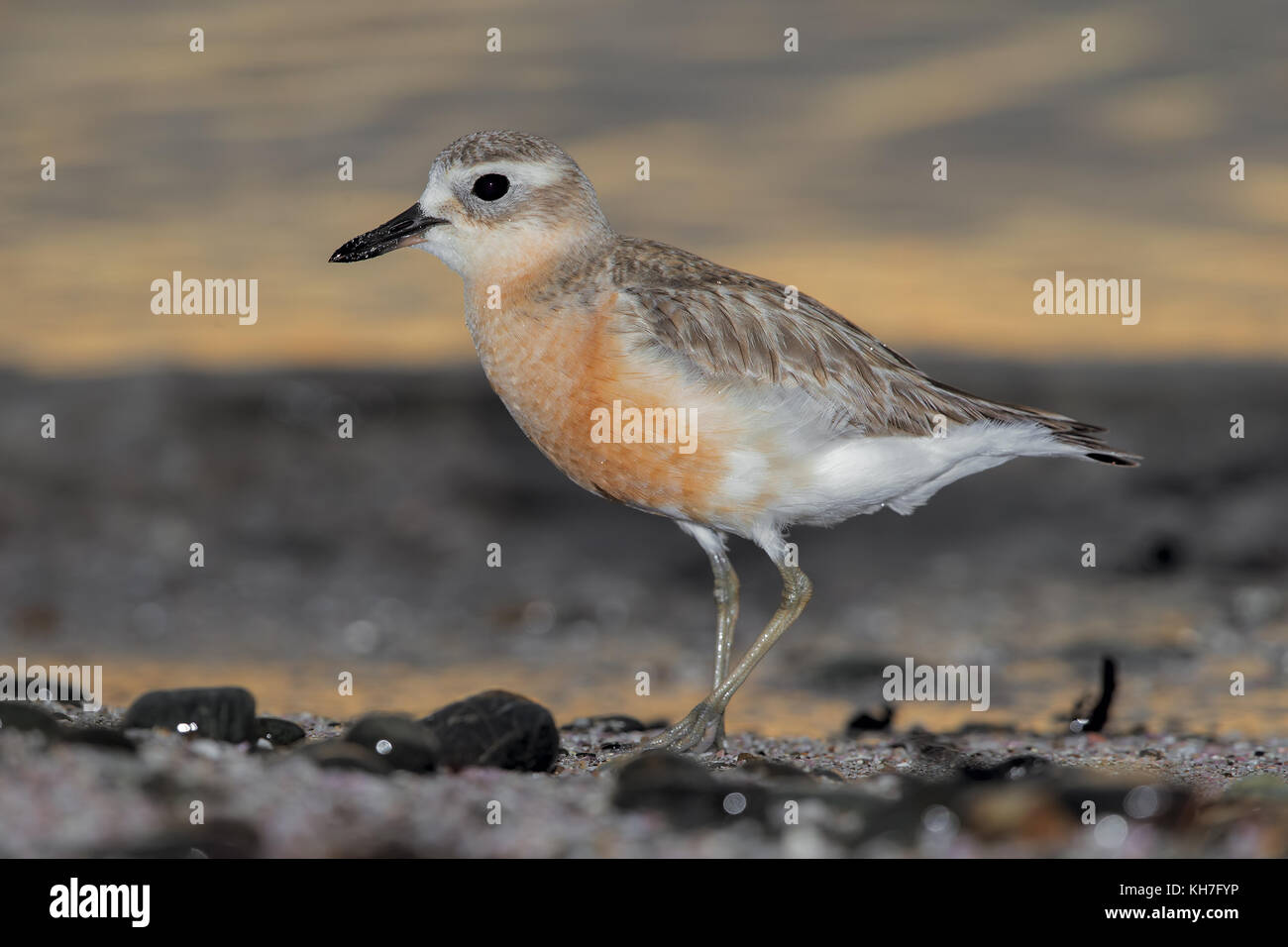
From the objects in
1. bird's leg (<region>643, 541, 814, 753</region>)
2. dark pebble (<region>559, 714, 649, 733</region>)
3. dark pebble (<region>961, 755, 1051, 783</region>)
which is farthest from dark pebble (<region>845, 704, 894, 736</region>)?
dark pebble (<region>961, 755, 1051, 783</region>)

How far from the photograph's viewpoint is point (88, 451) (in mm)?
16672

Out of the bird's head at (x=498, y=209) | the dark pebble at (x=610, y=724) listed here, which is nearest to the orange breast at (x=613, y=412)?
the bird's head at (x=498, y=209)

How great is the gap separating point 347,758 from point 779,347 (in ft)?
9.20

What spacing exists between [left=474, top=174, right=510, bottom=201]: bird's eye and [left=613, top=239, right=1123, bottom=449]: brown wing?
66 cm

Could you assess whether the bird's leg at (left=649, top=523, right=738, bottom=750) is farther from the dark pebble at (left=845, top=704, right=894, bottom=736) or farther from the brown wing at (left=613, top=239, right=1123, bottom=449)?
the dark pebble at (left=845, top=704, right=894, bottom=736)

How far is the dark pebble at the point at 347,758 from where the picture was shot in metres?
5.06

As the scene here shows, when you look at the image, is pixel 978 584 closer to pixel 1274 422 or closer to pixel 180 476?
pixel 1274 422

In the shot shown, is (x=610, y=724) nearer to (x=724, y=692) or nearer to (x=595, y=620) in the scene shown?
(x=724, y=692)

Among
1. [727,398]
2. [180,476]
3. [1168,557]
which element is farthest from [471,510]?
[727,398]

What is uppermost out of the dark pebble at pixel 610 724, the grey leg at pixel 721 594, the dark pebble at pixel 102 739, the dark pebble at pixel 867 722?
the grey leg at pixel 721 594

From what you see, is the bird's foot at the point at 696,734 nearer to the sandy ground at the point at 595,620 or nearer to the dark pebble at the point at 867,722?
the sandy ground at the point at 595,620

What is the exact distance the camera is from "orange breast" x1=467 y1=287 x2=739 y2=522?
598cm

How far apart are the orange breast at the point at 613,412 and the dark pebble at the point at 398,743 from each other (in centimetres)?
150

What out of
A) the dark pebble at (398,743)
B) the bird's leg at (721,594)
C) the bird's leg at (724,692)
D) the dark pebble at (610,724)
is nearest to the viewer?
the dark pebble at (398,743)
